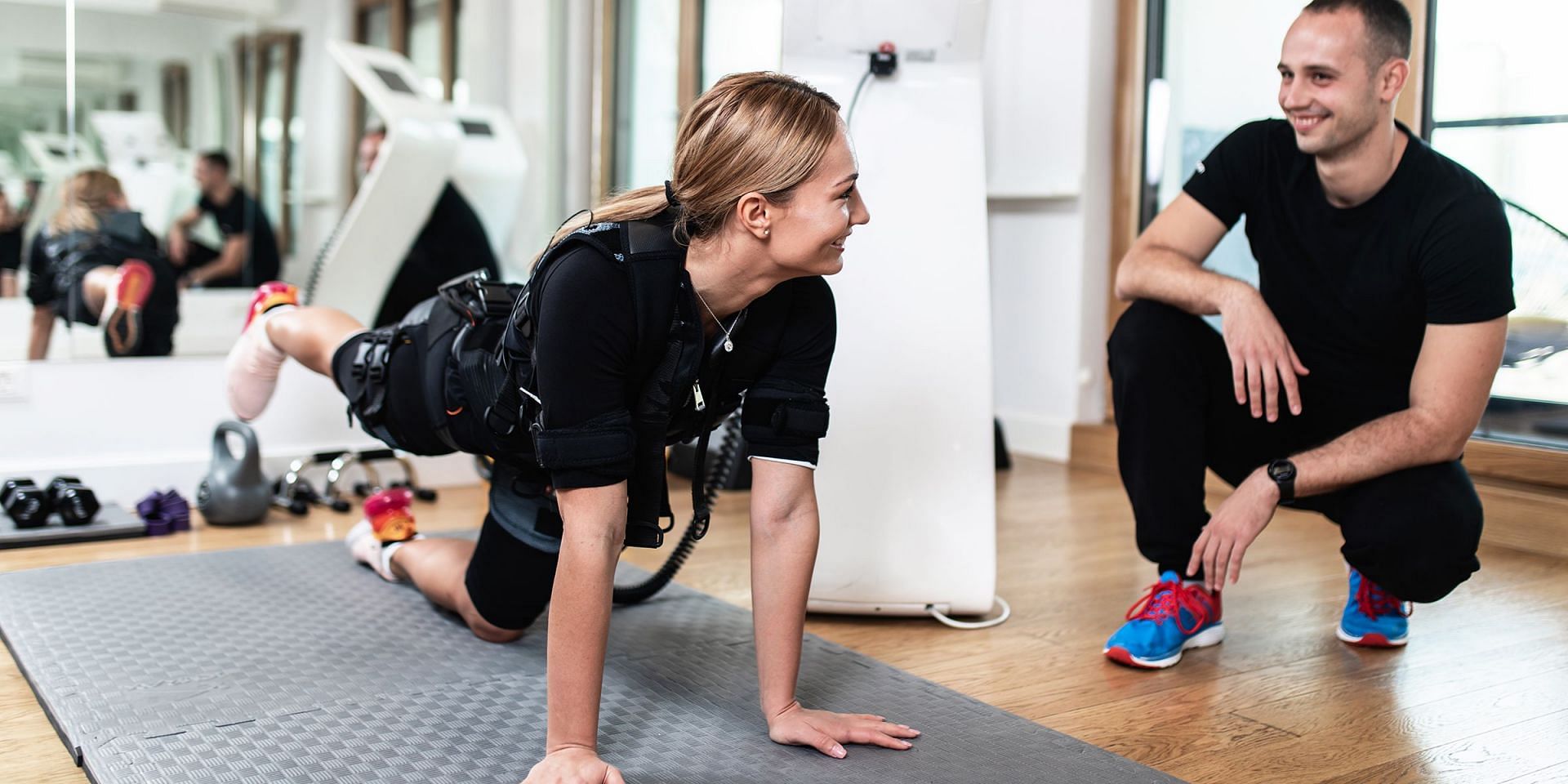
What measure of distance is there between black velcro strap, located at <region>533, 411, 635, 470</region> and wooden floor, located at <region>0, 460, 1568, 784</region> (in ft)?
1.78

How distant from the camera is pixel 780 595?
1.43 m

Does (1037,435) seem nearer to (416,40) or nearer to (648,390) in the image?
(416,40)

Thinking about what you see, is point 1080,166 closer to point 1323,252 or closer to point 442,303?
point 1323,252

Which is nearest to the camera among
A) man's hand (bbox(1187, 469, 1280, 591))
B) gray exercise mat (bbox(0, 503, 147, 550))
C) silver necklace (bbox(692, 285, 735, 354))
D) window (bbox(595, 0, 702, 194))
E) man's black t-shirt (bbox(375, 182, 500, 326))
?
silver necklace (bbox(692, 285, 735, 354))

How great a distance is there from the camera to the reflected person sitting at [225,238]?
3057mm

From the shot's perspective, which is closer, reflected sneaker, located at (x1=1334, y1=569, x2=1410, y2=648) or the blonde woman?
reflected sneaker, located at (x1=1334, y1=569, x2=1410, y2=648)

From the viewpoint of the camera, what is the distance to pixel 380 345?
1881 millimetres

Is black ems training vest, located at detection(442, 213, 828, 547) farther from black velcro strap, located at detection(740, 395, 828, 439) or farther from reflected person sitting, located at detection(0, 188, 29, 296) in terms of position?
reflected person sitting, located at detection(0, 188, 29, 296)

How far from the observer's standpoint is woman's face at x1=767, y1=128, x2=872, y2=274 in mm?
1317

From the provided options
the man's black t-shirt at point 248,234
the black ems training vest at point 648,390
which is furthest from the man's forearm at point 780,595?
the man's black t-shirt at point 248,234

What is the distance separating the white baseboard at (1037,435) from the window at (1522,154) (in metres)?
1.16

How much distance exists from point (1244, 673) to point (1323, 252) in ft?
2.04

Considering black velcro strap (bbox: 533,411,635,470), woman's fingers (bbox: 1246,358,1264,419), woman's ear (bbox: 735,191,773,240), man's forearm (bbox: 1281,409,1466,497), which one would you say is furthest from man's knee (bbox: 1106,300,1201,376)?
black velcro strap (bbox: 533,411,635,470)

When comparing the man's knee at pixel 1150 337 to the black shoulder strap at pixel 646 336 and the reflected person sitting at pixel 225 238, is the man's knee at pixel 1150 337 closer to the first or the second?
the black shoulder strap at pixel 646 336
